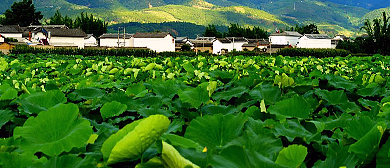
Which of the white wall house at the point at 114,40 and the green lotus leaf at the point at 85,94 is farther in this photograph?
the white wall house at the point at 114,40

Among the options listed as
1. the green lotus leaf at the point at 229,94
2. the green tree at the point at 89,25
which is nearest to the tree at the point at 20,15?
the green tree at the point at 89,25

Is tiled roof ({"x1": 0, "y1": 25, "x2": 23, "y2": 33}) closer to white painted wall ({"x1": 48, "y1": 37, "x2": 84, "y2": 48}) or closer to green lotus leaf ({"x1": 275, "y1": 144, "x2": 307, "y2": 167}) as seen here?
white painted wall ({"x1": 48, "y1": 37, "x2": 84, "y2": 48})

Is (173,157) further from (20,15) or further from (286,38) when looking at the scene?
(286,38)

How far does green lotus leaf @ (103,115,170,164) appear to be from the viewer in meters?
0.77

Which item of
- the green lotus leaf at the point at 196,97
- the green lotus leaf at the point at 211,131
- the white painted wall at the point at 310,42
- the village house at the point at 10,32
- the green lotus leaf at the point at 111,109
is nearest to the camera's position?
the green lotus leaf at the point at 211,131

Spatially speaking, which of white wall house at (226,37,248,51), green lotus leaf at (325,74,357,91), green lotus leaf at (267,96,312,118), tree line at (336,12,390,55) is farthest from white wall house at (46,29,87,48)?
green lotus leaf at (267,96,312,118)

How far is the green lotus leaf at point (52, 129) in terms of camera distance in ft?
3.11

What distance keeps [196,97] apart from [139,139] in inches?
39.2

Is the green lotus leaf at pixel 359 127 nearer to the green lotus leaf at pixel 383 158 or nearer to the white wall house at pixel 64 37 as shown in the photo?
the green lotus leaf at pixel 383 158

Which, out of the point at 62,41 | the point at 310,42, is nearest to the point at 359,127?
the point at 62,41

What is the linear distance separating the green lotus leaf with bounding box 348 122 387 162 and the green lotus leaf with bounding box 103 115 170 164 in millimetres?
471

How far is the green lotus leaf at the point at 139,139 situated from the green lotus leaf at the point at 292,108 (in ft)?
2.58

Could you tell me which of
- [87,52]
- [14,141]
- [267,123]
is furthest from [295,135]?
[87,52]

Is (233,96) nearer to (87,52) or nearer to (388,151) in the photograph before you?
(388,151)
